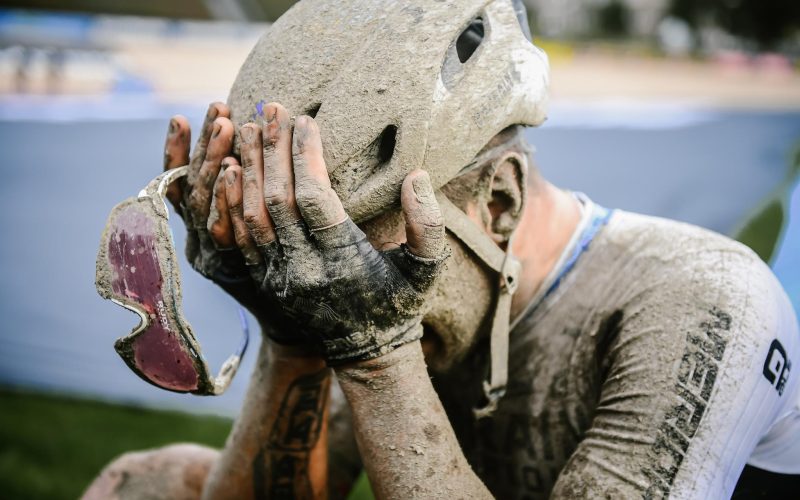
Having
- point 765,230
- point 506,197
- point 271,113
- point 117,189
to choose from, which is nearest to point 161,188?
point 271,113

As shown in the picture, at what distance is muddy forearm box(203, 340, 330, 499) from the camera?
2.43 m

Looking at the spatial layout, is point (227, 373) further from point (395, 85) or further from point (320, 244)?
point (395, 85)

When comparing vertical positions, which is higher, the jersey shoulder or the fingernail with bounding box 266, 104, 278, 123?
the fingernail with bounding box 266, 104, 278, 123

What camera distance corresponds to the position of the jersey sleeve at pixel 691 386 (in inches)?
73.5

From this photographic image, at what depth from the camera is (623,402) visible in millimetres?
1958

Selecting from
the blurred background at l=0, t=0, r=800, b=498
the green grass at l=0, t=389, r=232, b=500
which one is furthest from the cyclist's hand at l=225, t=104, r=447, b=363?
the green grass at l=0, t=389, r=232, b=500

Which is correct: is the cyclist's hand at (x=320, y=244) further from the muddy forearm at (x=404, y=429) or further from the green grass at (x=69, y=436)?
the green grass at (x=69, y=436)

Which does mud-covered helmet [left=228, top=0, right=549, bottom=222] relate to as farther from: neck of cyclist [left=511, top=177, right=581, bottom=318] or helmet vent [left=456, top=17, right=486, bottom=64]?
neck of cyclist [left=511, top=177, right=581, bottom=318]

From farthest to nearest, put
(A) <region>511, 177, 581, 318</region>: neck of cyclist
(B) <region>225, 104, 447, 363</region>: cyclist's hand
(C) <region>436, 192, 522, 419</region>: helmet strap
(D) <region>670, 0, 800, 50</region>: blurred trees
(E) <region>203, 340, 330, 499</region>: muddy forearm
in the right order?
(D) <region>670, 0, 800, 50</region>: blurred trees → (E) <region>203, 340, 330, 499</region>: muddy forearm → (A) <region>511, 177, 581, 318</region>: neck of cyclist → (C) <region>436, 192, 522, 419</region>: helmet strap → (B) <region>225, 104, 447, 363</region>: cyclist's hand

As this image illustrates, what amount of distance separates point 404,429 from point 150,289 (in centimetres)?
61

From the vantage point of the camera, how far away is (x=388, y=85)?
191 cm

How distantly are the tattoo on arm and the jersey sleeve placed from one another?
77 centimetres

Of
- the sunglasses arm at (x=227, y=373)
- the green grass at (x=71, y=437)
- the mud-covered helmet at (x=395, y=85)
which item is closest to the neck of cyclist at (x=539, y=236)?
the mud-covered helmet at (x=395, y=85)

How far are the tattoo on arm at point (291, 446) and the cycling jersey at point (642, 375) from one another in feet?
1.18
